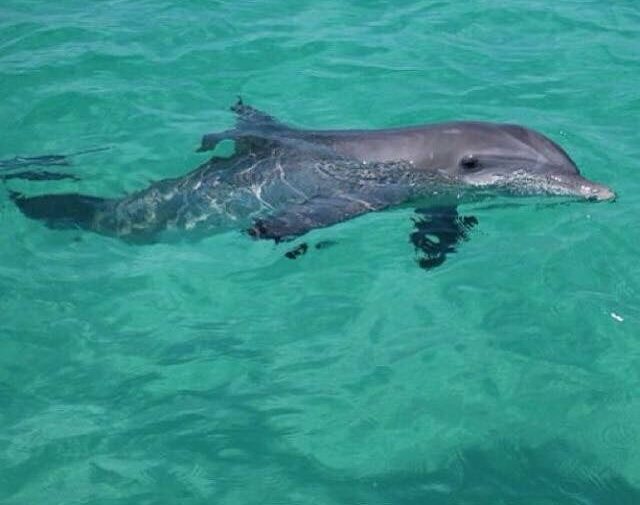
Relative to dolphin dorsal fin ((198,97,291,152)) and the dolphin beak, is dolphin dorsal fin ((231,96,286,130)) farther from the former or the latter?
the dolphin beak

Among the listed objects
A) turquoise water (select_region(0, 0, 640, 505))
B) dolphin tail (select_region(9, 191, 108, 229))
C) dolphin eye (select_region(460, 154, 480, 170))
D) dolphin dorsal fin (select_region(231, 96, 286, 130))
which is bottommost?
turquoise water (select_region(0, 0, 640, 505))

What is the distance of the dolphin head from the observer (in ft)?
27.5

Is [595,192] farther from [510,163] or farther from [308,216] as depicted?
[308,216]

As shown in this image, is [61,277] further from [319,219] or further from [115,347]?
[319,219]

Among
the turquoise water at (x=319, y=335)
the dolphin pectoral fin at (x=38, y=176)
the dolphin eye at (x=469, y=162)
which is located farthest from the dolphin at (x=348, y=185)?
the dolphin pectoral fin at (x=38, y=176)

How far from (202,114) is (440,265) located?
4.23 m

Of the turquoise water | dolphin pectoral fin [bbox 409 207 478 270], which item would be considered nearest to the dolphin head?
dolphin pectoral fin [bbox 409 207 478 270]

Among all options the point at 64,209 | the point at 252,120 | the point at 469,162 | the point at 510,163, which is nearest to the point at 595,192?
the point at 510,163

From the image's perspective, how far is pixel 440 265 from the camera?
845cm

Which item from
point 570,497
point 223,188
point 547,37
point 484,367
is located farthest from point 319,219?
point 547,37

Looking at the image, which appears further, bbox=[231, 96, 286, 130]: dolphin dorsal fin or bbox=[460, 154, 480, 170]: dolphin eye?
bbox=[231, 96, 286, 130]: dolphin dorsal fin

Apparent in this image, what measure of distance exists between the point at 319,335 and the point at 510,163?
2.33 metres

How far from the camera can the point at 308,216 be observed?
8.28m

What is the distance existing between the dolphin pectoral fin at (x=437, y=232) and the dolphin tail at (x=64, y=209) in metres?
2.76
